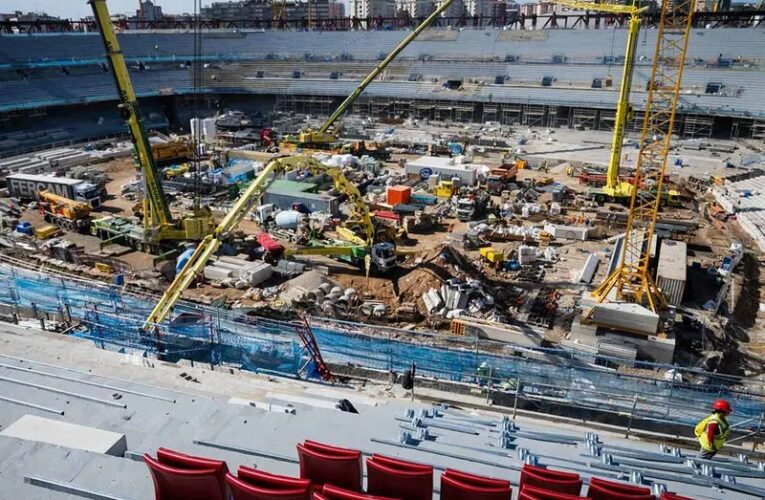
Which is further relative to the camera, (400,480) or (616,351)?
(616,351)

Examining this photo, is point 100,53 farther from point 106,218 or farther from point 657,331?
point 657,331

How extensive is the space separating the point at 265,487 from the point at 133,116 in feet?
69.3

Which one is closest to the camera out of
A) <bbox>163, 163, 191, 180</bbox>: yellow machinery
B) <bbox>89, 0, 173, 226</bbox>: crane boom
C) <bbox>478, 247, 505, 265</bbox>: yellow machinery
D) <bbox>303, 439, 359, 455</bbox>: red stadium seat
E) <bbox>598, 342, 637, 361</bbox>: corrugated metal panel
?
<bbox>303, 439, 359, 455</bbox>: red stadium seat

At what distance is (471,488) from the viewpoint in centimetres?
547

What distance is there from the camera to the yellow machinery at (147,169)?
862 inches

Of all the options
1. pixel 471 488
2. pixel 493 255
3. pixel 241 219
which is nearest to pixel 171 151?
pixel 241 219

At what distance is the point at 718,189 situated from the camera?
33.9 m

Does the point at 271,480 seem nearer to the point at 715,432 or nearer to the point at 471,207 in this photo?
the point at 715,432

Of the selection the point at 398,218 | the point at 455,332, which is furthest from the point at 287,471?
the point at 398,218

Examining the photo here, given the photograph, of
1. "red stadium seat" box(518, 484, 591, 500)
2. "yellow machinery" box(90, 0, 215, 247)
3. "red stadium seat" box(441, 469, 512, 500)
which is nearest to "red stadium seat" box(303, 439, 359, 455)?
"red stadium seat" box(441, 469, 512, 500)

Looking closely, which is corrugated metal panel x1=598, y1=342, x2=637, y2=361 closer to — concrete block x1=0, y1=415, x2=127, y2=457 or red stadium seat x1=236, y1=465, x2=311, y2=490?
red stadium seat x1=236, y1=465, x2=311, y2=490

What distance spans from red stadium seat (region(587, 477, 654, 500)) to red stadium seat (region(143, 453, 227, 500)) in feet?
12.3

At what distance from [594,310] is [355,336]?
7.86 metres

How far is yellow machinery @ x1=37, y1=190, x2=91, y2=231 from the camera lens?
90.2ft
